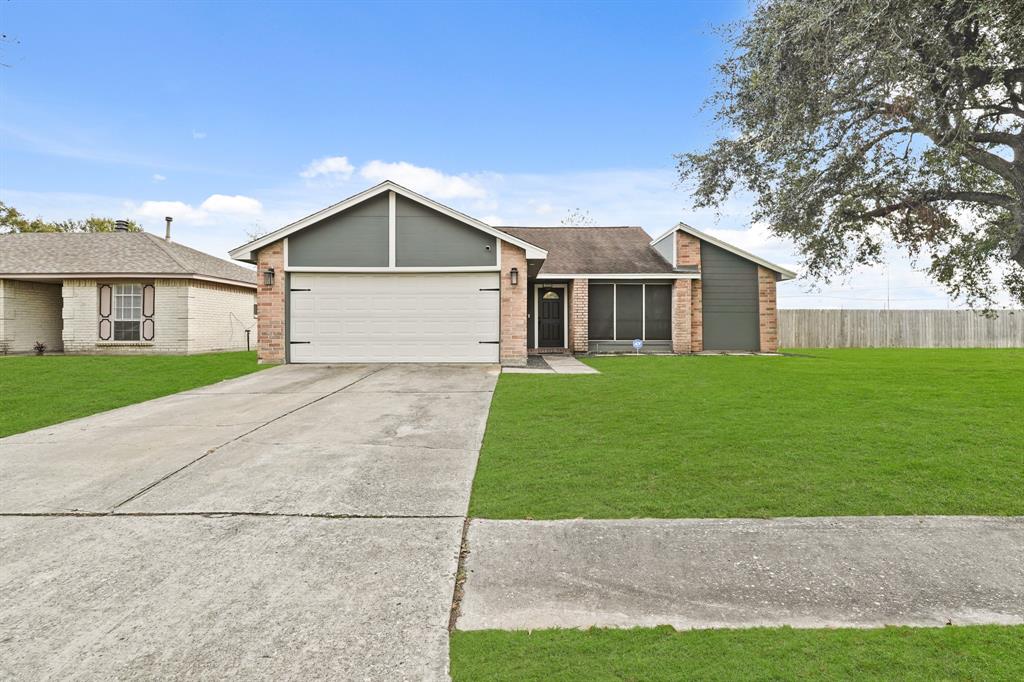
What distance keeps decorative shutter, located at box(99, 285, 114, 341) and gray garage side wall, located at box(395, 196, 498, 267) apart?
465 inches

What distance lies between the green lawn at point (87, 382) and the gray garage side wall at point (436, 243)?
14.9 ft

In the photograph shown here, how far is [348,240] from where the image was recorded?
12.6 meters

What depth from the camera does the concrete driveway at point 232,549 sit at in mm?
2041

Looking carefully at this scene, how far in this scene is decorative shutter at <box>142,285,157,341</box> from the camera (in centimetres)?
1709

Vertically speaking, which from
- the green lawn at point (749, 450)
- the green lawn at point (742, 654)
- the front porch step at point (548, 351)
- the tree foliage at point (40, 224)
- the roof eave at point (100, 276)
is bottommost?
the green lawn at point (742, 654)

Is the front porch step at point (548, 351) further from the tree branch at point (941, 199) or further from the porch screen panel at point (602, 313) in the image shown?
the tree branch at point (941, 199)

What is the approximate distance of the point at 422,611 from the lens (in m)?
2.31

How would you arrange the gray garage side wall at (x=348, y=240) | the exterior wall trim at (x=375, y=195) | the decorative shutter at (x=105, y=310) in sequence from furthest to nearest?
the decorative shutter at (x=105, y=310) < the gray garage side wall at (x=348, y=240) < the exterior wall trim at (x=375, y=195)

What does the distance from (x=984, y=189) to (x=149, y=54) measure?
70.4 feet

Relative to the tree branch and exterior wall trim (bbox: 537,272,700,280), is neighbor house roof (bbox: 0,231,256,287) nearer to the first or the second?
exterior wall trim (bbox: 537,272,700,280)

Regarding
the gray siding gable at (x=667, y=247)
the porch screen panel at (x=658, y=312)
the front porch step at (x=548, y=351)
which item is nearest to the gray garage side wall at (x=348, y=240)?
the front porch step at (x=548, y=351)

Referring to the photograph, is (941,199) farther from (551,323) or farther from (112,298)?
(112,298)

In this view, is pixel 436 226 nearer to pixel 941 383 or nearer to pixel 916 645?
pixel 941 383

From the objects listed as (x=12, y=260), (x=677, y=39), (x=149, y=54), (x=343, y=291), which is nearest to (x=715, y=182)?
(x=677, y=39)
